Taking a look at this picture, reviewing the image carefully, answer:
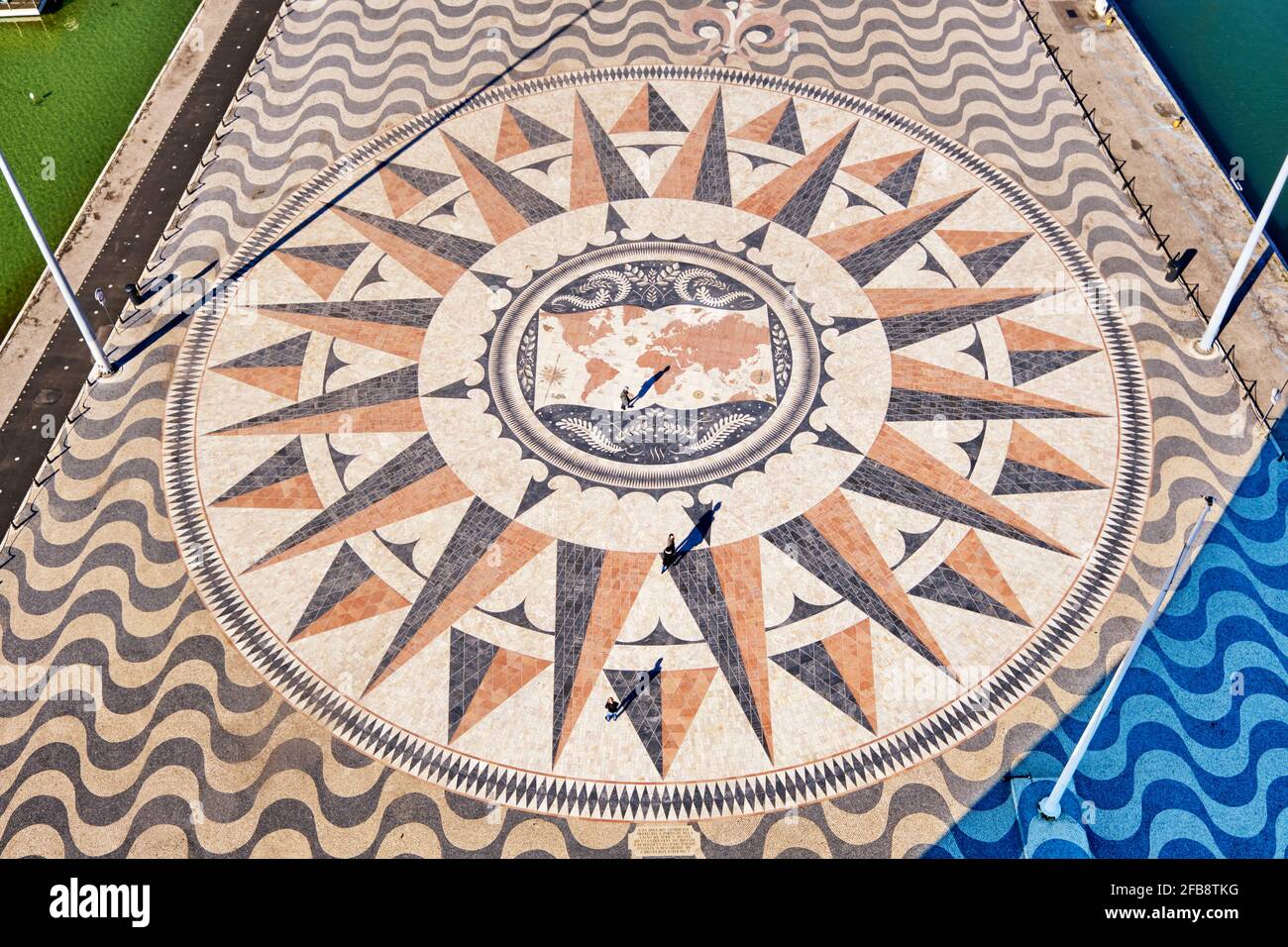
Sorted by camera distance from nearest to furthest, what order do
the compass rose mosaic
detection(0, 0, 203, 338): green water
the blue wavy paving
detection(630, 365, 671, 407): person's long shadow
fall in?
1. the blue wavy paving
2. the compass rose mosaic
3. detection(630, 365, 671, 407): person's long shadow
4. detection(0, 0, 203, 338): green water

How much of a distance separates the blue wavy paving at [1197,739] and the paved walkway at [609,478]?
0.84 metres

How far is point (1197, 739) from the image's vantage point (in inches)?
862

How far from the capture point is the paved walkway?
71.1 feet

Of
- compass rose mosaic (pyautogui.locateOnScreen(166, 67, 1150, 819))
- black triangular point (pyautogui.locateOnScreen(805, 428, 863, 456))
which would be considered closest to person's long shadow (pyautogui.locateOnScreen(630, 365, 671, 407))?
compass rose mosaic (pyautogui.locateOnScreen(166, 67, 1150, 819))

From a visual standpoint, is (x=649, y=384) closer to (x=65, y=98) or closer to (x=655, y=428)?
(x=655, y=428)

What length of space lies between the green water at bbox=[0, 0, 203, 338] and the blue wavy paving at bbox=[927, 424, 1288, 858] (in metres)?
28.5

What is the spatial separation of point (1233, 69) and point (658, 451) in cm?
2555

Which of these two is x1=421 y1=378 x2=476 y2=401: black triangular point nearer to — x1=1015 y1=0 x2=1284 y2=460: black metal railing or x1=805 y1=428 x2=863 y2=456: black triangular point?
x1=805 y1=428 x2=863 y2=456: black triangular point

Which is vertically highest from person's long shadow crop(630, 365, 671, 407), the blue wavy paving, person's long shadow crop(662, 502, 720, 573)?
A: person's long shadow crop(630, 365, 671, 407)

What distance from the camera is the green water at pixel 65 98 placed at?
Answer: 3206 cm

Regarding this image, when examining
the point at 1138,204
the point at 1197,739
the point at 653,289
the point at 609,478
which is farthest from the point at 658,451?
the point at 1138,204

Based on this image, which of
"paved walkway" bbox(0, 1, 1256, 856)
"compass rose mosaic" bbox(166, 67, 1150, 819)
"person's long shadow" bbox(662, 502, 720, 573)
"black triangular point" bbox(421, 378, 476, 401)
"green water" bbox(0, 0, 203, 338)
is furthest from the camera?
"green water" bbox(0, 0, 203, 338)

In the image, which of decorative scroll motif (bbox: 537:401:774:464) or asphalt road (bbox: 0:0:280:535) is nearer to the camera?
decorative scroll motif (bbox: 537:401:774:464)

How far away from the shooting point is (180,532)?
992 inches
